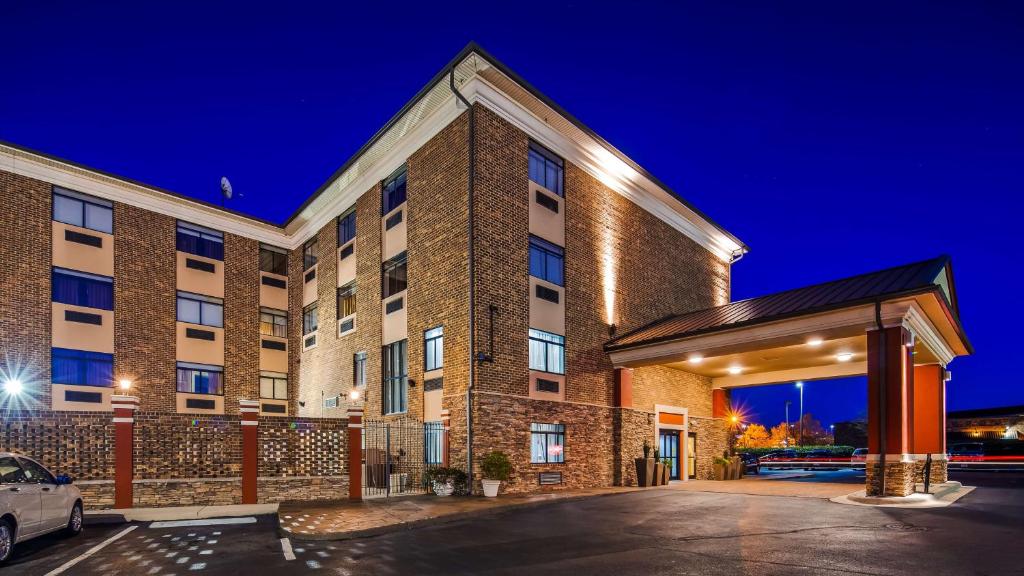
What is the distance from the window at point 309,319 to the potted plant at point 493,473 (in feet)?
49.8

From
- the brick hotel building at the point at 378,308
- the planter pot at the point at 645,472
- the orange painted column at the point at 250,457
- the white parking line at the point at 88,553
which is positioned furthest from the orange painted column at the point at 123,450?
the planter pot at the point at 645,472

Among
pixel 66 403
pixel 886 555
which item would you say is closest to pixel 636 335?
pixel 886 555

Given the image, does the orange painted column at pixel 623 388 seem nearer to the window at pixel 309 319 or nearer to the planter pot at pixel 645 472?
the planter pot at pixel 645 472

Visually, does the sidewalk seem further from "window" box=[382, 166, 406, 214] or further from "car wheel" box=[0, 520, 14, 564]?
"window" box=[382, 166, 406, 214]

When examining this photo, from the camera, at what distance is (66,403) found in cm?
2375

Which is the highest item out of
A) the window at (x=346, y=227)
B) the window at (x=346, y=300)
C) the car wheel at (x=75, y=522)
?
the window at (x=346, y=227)

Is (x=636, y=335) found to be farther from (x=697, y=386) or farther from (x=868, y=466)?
(x=868, y=466)

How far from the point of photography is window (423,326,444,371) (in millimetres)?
20734

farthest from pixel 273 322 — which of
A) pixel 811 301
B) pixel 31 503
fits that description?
pixel 811 301

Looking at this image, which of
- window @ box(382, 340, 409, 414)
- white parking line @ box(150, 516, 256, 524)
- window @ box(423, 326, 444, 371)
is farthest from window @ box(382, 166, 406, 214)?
white parking line @ box(150, 516, 256, 524)

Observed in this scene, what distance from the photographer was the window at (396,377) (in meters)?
22.6

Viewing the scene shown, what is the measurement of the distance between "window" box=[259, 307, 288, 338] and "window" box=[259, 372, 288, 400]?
196 cm

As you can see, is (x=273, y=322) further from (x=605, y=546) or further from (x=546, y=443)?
(x=605, y=546)

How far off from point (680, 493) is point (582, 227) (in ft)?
32.5
